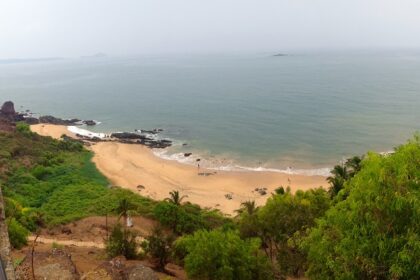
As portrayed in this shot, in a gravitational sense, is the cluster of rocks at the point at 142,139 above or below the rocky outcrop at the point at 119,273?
below

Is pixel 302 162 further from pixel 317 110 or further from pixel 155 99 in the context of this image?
pixel 155 99

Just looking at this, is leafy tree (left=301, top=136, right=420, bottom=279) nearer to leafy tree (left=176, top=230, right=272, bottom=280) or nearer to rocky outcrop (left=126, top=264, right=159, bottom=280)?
leafy tree (left=176, top=230, right=272, bottom=280)

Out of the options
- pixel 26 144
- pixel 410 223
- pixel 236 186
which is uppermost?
pixel 410 223

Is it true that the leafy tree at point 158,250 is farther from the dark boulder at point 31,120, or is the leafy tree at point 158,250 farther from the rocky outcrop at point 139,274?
the dark boulder at point 31,120

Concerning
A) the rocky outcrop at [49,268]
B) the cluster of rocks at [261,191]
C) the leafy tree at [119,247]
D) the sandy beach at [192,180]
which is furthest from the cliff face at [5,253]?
the cluster of rocks at [261,191]

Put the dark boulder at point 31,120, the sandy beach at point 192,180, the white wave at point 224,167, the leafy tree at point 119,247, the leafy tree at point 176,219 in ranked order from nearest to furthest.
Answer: the leafy tree at point 119,247, the leafy tree at point 176,219, the sandy beach at point 192,180, the white wave at point 224,167, the dark boulder at point 31,120

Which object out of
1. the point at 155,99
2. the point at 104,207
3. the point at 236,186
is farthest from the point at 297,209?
the point at 155,99
